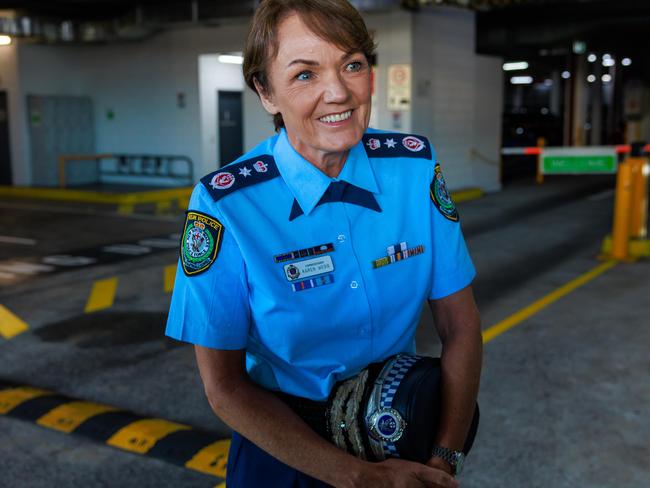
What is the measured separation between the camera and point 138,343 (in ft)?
17.8

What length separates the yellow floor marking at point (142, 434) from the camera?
368cm

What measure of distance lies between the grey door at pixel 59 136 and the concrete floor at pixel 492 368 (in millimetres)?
7612

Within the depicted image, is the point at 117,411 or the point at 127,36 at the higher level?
the point at 127,36

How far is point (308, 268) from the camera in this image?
1531 millimetres

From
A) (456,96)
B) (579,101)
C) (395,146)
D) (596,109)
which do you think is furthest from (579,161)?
(596,109)

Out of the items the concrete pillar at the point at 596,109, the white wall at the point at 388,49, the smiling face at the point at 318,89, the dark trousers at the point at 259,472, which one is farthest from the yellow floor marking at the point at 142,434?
the concrete pillar at the point at 596,109

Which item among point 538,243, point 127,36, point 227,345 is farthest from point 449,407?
point 127,36

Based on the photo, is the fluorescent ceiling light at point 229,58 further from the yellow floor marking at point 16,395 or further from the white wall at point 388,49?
the yellow floor marking at point 16,395

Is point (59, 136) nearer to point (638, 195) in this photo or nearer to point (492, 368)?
point (638, 195)

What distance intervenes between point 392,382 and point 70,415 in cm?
305

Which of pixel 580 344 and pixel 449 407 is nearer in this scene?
pixel 449 407

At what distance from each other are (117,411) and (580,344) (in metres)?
3.22

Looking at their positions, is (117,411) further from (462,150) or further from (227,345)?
(462,150)

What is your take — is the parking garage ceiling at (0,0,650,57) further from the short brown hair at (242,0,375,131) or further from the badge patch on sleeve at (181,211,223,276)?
the badge patch on sleeve at (181,211,223,276)
